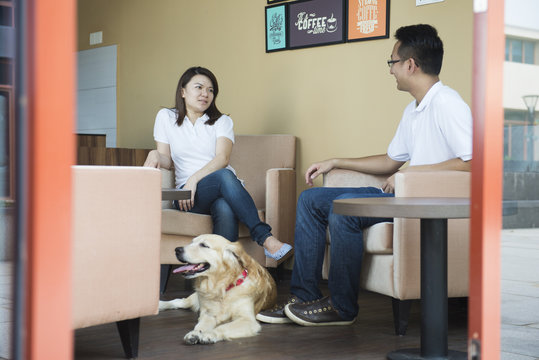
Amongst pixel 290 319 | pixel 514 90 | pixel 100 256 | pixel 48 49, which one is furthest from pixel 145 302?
pixel 48 49

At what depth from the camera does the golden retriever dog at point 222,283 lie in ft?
8.73

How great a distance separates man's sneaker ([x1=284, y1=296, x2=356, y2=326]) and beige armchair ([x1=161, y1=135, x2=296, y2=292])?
788 mm

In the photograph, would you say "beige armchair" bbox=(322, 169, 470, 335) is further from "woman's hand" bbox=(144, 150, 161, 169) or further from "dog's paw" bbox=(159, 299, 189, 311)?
"woman's hand" bbox=(144, 150, 161, 169)

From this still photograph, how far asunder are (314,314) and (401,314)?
13.9 inches

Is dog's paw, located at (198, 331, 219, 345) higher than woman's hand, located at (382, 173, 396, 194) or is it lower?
lower

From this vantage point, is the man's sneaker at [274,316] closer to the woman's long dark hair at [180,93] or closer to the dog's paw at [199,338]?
the dog's paw at [199,338]

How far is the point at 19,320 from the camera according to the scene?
80 centimetres

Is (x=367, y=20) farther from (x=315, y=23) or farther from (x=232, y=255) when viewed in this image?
(x=232, y=255)

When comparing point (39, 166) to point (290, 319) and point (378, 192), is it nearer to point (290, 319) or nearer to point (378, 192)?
point (290, 319)

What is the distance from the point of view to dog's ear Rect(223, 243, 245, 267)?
271cm

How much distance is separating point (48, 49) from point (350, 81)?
129 inches

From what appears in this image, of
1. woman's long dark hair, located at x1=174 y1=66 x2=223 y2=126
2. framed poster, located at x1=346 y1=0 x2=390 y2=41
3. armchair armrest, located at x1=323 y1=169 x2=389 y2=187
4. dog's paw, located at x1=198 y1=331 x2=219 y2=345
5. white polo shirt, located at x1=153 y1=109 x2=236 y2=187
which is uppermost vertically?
framed poster, located at x1=346 y1=0 x2=390 y2=41

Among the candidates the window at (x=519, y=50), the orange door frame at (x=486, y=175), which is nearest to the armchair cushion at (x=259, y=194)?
the window at (x=519, y=50)

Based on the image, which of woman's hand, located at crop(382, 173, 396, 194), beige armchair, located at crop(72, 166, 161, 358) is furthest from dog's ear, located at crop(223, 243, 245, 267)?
woman's hand, located at crop(382, 173, 396, 194)
